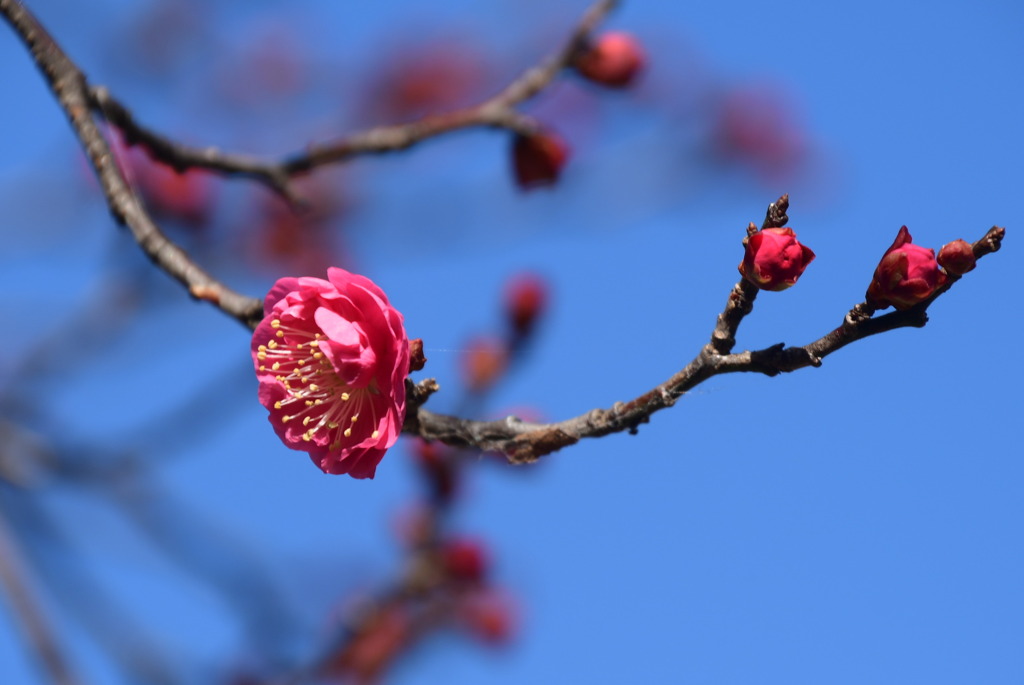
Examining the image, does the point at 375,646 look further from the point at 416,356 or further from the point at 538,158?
the point at 416,356

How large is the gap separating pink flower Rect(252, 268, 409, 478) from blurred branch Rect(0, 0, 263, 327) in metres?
0.06

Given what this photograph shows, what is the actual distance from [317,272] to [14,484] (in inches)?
71.2

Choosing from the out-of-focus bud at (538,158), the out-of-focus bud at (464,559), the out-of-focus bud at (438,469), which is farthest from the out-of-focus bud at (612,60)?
the out-of-focus bud at (464,559)

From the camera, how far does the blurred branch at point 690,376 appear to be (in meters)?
1.04

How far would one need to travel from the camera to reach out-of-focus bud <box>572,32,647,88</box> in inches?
91.1

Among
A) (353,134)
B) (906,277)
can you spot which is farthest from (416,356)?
(353,134)

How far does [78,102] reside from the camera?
141 cm

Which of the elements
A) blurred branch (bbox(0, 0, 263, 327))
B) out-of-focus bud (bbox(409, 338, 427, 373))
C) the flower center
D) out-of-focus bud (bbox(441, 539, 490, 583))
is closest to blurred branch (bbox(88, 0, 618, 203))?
blurred branch (bbox(0, 0, 263, 327))

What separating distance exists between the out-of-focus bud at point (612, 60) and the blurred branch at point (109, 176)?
4.07 feet

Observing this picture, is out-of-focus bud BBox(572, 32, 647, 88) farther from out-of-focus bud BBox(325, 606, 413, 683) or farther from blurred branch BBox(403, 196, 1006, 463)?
out-of-focus bud BBox(325, 606, 413, 683)

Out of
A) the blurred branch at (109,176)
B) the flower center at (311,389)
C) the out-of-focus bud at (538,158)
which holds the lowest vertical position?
the flower center at (311,389)

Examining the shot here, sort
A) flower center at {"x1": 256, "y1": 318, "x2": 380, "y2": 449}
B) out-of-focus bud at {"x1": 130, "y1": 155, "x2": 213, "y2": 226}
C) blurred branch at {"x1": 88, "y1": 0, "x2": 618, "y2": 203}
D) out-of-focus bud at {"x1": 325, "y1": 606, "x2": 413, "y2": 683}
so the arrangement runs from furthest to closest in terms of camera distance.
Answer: out-of-focus bud at {"x1": 130, "y1": 155, "x2": 213, "y2": 226}, out-of-focus bud at {"x1": 325, "y1": 606, "x2": 413, "y2": 683}, blurred branch at {"x1": 88, "y1": 0, "x2": 618, "y2": 203}, flower center at {"x1": 256, "y1": 318, "x2": 380, "y2": 449}

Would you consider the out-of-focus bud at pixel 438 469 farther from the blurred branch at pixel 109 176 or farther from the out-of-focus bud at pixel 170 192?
the blurred branch at pixel 109 176

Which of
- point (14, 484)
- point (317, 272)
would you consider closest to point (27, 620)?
point (14, 484)
